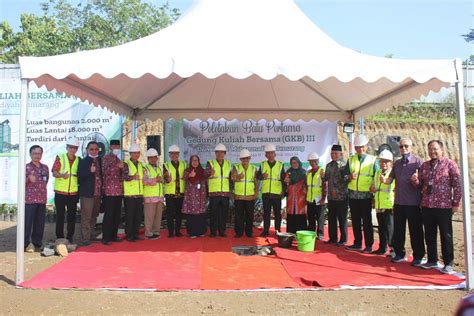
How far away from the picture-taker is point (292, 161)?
24.4ft

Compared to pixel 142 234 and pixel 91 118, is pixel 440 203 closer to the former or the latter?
pixel 142 234

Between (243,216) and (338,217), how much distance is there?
1713mm

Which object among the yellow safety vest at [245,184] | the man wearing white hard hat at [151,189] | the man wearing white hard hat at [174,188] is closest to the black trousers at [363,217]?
the yellow safety vest at [245,184]

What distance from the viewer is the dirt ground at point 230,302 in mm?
3971

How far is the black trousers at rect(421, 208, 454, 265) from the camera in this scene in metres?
5.07

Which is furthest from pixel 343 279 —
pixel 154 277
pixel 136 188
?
pixel 136 188

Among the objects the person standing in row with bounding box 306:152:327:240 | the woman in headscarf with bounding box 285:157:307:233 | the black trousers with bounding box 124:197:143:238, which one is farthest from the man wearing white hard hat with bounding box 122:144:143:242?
the person standing in row with bounding box 306:152:327:240

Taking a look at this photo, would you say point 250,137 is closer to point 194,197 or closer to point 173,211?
point 194,197

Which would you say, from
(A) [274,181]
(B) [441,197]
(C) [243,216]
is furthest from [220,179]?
(B) [441,197]

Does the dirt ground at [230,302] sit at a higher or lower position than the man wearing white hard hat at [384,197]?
lower

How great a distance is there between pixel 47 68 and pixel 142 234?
13.0ft

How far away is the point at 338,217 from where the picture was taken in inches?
269

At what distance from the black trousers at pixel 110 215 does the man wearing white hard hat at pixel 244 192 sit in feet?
6.39

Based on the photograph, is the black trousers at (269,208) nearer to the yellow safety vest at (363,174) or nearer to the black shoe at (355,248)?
the black shoe at (355,248)
